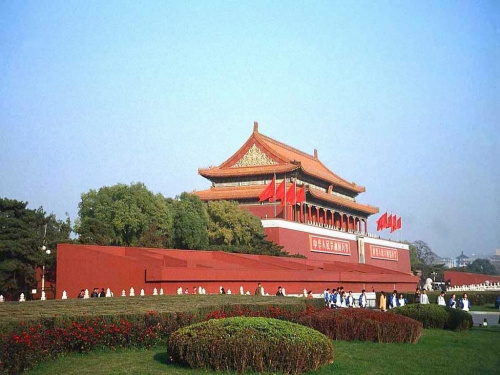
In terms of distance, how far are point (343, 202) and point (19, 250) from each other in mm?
27885

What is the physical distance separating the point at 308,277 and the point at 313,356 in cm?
1881

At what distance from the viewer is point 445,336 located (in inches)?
454

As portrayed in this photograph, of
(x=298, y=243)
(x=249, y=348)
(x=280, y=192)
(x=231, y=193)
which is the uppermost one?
(x=231, y=193)

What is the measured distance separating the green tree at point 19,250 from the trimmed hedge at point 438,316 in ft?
40.8

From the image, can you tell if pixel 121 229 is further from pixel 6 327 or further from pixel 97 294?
pixel 6 327

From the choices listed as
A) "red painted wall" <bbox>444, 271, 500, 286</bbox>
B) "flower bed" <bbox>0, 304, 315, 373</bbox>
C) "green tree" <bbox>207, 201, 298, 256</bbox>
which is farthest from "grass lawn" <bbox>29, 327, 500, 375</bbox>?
"red painted wall" <bbox>444, 271, 500, 286</bbox>

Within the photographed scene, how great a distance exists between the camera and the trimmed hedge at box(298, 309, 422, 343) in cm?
1000

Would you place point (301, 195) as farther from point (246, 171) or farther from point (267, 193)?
point (246, 171)

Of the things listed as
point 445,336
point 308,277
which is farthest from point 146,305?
point 308,277

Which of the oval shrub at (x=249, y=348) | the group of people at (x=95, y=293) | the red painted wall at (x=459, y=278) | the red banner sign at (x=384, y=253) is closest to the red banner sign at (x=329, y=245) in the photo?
the red banner sign at (x=384, y=253)

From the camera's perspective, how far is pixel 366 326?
10094 millimetres

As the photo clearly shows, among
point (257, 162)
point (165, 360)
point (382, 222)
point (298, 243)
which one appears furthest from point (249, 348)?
point (382, 222)

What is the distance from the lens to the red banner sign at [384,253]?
45.4 meters

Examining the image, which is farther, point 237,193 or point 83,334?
point 237,193
